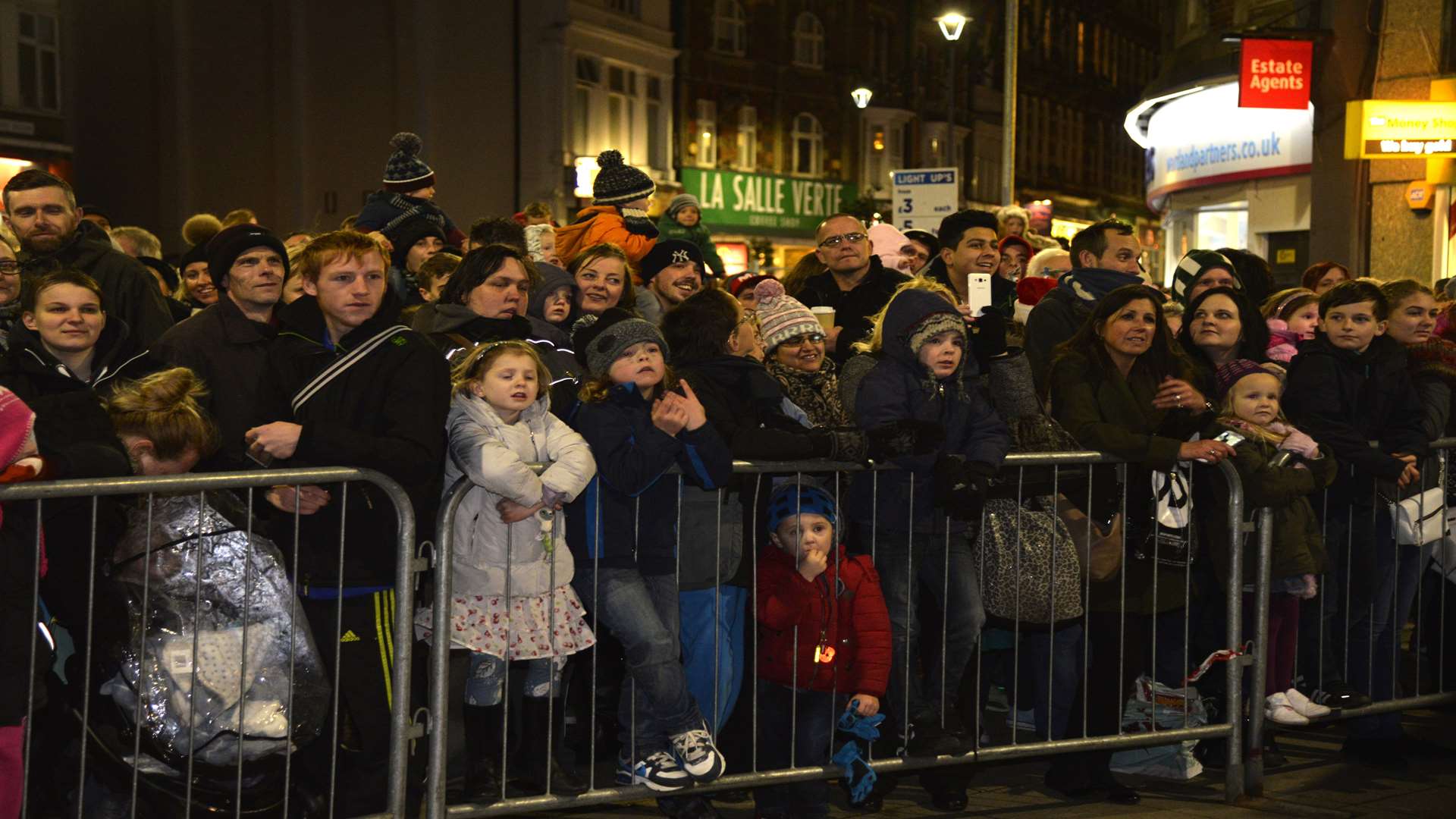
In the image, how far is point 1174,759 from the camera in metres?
6.79

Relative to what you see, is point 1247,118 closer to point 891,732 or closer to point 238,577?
point 891,732

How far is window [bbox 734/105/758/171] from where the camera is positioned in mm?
40625

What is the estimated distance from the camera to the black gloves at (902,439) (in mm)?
5824

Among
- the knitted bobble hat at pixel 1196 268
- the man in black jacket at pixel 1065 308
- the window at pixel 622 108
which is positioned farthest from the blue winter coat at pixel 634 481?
the window at pixel 622 108

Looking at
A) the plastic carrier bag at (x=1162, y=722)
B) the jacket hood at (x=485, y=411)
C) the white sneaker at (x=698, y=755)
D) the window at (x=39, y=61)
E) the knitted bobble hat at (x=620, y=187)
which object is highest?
the window at (x=39, y=61)

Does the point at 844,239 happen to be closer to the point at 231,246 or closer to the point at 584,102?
the point at 231,246

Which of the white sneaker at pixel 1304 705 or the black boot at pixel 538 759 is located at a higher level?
the black boot at pixel 538 759

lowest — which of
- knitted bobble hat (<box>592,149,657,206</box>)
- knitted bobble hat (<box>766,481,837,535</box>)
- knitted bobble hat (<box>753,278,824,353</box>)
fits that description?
knitted bobble hat (<box>766,481,837,535</box>)

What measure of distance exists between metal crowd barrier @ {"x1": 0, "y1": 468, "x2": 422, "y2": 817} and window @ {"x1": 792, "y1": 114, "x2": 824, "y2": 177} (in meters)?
38.1

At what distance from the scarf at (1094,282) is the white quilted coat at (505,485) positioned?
2.80 meters

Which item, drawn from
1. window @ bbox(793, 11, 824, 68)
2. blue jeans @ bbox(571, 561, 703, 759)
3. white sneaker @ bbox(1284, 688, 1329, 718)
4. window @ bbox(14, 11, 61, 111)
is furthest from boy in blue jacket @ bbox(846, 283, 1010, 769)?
window @ bbox(793, 11, 824, 68)

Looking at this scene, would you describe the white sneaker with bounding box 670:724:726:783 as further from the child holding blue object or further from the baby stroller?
the baby stroller

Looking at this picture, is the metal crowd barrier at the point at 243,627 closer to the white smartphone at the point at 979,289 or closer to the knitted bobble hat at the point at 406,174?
the white smartphone at the point at 979,289

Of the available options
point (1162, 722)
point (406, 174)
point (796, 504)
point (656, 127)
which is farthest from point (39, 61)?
point (1162, 722)
